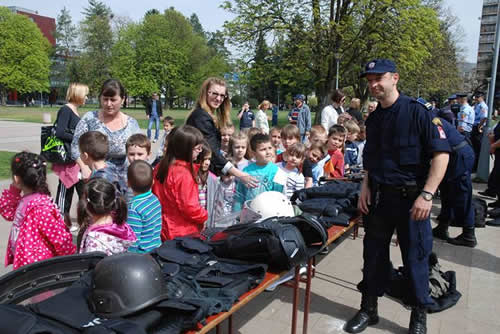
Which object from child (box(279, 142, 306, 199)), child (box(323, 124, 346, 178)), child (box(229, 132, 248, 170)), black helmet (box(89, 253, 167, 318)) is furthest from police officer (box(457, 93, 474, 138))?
black helmet (box(89, 253, 167, 318))

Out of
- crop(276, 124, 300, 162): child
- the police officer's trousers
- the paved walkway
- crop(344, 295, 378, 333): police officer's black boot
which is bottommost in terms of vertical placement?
the paved walkway

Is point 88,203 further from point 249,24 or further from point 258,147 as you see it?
point 249,24

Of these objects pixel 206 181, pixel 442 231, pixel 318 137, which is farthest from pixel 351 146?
pixel 206 181

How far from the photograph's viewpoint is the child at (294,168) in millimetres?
4395

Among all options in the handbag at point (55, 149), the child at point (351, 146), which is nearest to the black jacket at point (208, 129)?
the handbag at point (55, 149)

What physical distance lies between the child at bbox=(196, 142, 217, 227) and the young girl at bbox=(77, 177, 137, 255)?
132cm

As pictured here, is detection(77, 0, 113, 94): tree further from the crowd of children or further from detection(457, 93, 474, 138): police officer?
the crowd of children

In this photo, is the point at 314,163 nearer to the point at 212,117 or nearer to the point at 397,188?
the point at 212,117

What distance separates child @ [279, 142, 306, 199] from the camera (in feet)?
14.4

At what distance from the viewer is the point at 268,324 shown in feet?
10.9

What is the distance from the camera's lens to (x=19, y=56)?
2367 inches

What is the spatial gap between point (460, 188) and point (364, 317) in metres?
3.15

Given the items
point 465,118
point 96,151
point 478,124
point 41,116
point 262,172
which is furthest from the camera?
point 41,116

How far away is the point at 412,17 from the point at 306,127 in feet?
36.8
